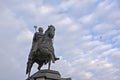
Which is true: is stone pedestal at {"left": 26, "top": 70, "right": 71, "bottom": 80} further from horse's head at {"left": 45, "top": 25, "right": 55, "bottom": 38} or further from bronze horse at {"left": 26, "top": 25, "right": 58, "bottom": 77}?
horse's head at {"left": 45, "top": 25, "right": 55, "bottom": 38}

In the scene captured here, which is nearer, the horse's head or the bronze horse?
the bronze horse

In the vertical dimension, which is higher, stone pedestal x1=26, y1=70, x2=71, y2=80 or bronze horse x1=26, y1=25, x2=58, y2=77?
bronze horse x1=26, y1=25, x2=58, y2=77

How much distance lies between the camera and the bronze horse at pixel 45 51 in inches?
727

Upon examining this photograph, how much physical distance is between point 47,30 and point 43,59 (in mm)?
1682

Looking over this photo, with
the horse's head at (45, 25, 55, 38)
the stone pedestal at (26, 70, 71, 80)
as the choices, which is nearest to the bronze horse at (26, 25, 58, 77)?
the horse's head at (45, 25, 55, 38)

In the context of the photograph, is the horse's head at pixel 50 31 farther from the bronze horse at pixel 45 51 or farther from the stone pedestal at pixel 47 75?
the stone pedestal at pixel 47 75

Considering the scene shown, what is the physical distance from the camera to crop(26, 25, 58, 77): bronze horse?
1845 centimetres

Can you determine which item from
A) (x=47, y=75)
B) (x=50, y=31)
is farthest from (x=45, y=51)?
(x=47, y=75)

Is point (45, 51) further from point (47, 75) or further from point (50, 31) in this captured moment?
point (47, 75)

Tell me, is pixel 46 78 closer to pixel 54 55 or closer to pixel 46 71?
pixel 46 71

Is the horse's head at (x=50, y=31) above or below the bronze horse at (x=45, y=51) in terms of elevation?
above

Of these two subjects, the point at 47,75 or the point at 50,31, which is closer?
the point at 47,75

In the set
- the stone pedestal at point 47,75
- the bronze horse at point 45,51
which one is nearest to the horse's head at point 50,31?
the bronze horse at point 45,51

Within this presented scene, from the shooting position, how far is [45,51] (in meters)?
18.4
